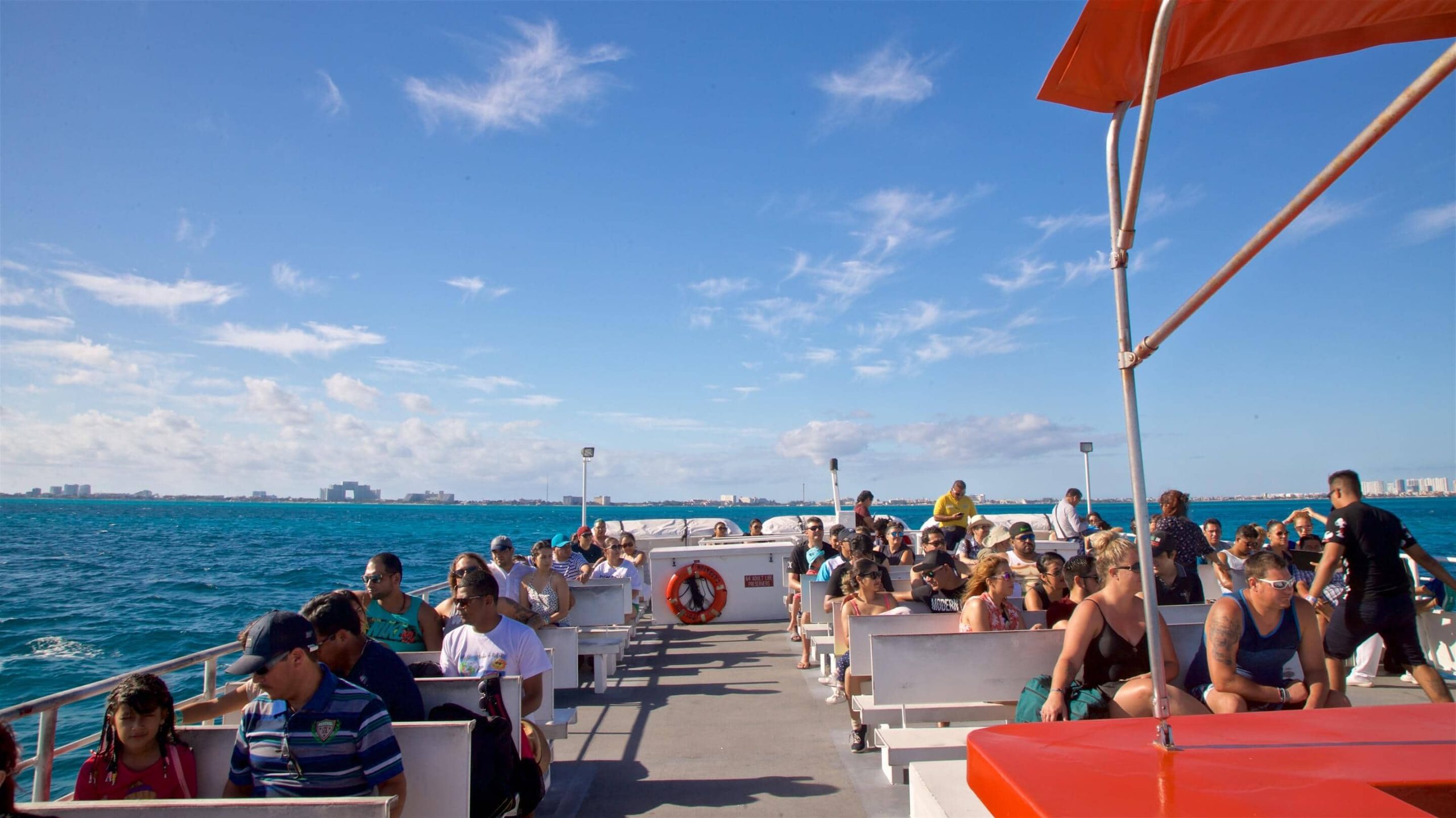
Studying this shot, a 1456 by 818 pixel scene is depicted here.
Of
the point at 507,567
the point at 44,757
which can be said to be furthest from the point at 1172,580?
the point at 44,757

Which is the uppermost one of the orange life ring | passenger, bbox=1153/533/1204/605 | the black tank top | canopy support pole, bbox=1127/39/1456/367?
canopy support pole, bbox=1127/39/1456/367

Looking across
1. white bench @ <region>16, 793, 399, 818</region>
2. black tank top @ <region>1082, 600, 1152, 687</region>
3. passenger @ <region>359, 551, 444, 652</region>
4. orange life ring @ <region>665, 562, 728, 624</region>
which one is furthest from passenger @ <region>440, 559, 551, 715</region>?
orange life ring @ <region>665, 562, 728, 624</region>

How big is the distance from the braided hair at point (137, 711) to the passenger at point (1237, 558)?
8138 mm

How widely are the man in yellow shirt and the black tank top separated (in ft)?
25.3

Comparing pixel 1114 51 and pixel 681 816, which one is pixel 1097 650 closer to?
pixel 681 816

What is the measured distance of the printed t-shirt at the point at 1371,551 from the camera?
194 inches

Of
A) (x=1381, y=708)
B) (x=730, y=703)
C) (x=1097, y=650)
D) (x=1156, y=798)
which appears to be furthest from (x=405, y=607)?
(x=1381, y=708)

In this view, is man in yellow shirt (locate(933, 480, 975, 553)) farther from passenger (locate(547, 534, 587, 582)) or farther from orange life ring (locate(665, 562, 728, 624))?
passenger (locate(547, 534, 587, 582))

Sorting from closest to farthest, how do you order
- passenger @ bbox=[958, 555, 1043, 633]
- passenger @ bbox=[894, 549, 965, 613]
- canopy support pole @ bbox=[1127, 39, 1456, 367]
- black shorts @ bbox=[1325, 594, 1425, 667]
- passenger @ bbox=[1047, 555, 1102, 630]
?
canopy support pole @ bbox=[1127, 39, 1456, 367], black shorts @ bbox=[1325, 594, 1425, 667], passenger @ bbox=[958, 555, 1043, 633], passenger @ bbox=[1047, 555, 1102, 630], passenger @ bbox=[894, 549, 965, 613]

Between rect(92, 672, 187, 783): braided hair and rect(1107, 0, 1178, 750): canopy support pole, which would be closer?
rect(1107, 0, 1178, 750): canopy support pole

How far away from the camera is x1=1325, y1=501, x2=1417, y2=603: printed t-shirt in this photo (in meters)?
4.92

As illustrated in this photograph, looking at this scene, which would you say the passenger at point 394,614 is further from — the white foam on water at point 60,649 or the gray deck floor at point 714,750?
the white foam on water at point 60,649

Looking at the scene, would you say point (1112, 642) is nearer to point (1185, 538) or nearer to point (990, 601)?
point (990, 601)

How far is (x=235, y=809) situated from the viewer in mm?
2354
